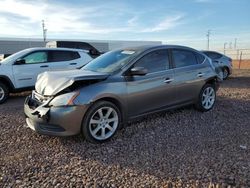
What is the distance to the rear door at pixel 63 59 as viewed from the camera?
29.8 feet

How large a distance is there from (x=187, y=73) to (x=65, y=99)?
2950 millimetres

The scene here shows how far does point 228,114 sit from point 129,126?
8.19 ft

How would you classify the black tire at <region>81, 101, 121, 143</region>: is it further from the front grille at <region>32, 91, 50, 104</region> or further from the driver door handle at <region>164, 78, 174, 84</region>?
the driver door handle at <region>164, 78, 174, 84</region>

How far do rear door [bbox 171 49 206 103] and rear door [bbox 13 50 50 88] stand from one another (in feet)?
15.5

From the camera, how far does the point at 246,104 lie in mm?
7309

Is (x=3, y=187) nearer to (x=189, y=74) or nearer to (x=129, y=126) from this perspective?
(x=129, y=126)

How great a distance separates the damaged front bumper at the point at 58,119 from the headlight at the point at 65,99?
0.20ft

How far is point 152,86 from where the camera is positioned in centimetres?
523

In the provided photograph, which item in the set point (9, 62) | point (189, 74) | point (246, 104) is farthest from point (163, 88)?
point (9, 62)

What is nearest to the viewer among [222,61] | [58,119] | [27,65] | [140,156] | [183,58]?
[140,156]

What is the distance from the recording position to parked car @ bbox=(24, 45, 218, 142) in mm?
4285

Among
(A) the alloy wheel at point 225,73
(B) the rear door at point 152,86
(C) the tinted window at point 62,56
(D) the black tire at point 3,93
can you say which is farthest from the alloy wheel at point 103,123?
(A) the alloy wheel at point 225,73

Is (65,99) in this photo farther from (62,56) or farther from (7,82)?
(62,56)

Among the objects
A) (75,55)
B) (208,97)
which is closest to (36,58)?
(75,55)
